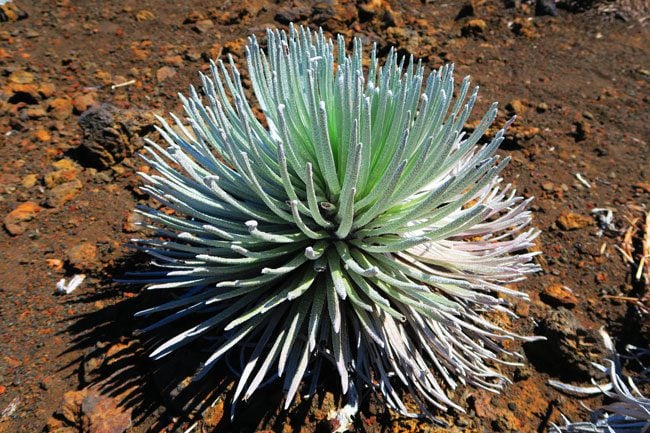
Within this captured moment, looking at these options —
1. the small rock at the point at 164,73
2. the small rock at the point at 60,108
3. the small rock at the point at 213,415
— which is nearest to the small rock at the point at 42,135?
the small rock at the point at 60,108

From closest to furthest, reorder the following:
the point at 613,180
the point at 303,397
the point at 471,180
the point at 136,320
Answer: the point at 471,180 → the point at 303,397 → the point at 136,320 → the point at 613,180

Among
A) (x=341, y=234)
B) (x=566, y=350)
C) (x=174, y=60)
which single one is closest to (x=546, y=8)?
(x=174, y=60)

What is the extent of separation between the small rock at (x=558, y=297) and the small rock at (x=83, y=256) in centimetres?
163

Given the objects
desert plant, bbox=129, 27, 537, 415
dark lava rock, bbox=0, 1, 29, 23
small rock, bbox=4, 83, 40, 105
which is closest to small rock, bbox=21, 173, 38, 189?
small rock, bbox=4, 83, 40, 105

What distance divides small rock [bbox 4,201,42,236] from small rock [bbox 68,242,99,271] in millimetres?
277

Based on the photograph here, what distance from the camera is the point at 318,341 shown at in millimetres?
1224

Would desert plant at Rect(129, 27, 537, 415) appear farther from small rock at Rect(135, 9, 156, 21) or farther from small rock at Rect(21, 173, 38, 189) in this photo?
small rock at Rect(135, 9, 156, 21)

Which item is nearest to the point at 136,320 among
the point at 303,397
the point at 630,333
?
the point at 303,397

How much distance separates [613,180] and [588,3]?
1.82m

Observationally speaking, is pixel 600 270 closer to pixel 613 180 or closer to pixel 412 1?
pixel 613 180

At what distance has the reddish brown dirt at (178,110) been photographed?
4.24 feet

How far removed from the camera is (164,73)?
8.23 feet

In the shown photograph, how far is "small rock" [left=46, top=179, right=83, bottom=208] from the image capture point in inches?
73.1

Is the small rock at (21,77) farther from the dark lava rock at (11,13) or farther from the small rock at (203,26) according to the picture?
the small rock at (203,26)
